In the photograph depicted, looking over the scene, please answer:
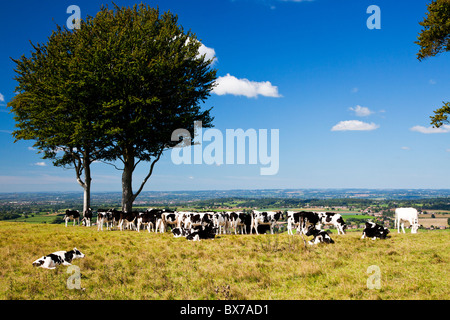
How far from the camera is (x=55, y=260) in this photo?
11961 mm

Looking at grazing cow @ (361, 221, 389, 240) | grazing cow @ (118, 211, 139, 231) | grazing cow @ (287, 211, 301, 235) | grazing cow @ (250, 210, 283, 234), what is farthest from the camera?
grazing cow @ (118, 211, 139, 231)

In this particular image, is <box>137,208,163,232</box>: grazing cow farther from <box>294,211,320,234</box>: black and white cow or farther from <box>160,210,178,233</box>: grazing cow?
<box>294,211,320,234</box>: black and white cow

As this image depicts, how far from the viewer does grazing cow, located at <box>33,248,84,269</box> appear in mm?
11719

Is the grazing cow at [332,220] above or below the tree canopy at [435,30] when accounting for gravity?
below

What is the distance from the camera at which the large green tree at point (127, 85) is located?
2598 cm

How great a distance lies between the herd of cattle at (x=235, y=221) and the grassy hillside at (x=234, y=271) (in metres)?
3.31

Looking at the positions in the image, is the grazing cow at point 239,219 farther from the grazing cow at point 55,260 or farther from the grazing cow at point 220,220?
the grazing cow at point 55,260

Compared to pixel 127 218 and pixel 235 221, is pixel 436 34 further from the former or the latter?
pixel 127 218

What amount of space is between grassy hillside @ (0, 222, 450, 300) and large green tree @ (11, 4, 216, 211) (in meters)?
13.6

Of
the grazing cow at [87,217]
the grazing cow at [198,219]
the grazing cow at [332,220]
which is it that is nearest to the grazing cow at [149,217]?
the grazing cow at [198,219]

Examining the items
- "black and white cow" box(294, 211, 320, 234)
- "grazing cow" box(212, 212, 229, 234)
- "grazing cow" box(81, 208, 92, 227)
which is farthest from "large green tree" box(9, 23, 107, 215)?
"black and white cow" box(294, 211, 320, 234)
